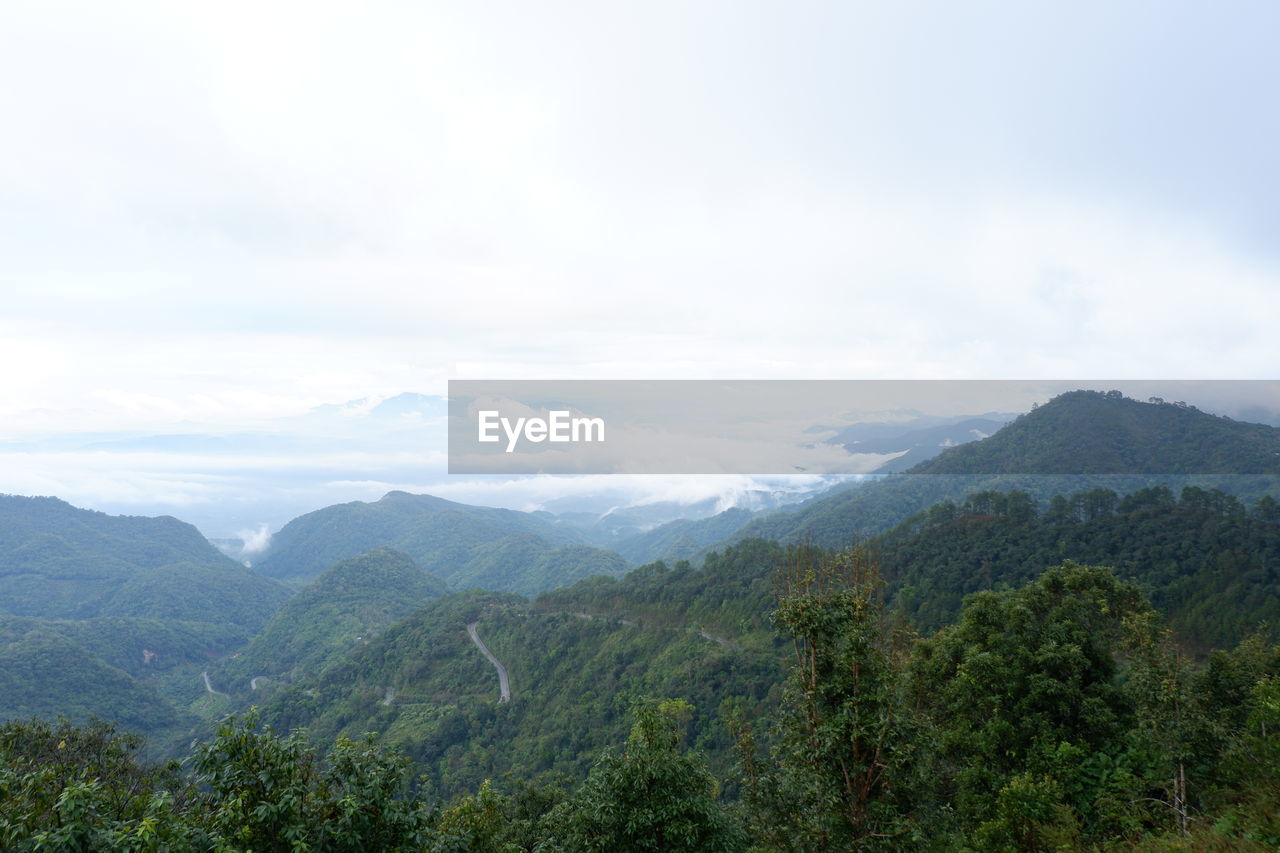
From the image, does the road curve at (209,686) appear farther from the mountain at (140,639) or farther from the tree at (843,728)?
the tree at (843,728)

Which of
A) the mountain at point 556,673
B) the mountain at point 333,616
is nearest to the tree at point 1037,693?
the mountain at point 556,673

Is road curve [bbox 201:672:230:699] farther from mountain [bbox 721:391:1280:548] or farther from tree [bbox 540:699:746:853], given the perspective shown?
tree [bbox 540:699:746:853]

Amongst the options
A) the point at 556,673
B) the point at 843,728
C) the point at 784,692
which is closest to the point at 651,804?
the point at 784,692

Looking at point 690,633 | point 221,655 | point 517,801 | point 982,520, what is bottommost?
point 221,655

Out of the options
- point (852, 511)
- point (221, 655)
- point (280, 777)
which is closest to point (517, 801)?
point (280, 777)

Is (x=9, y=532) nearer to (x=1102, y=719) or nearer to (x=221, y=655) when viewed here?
(x=221, y=655)

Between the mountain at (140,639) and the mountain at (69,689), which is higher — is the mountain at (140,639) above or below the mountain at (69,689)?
below
